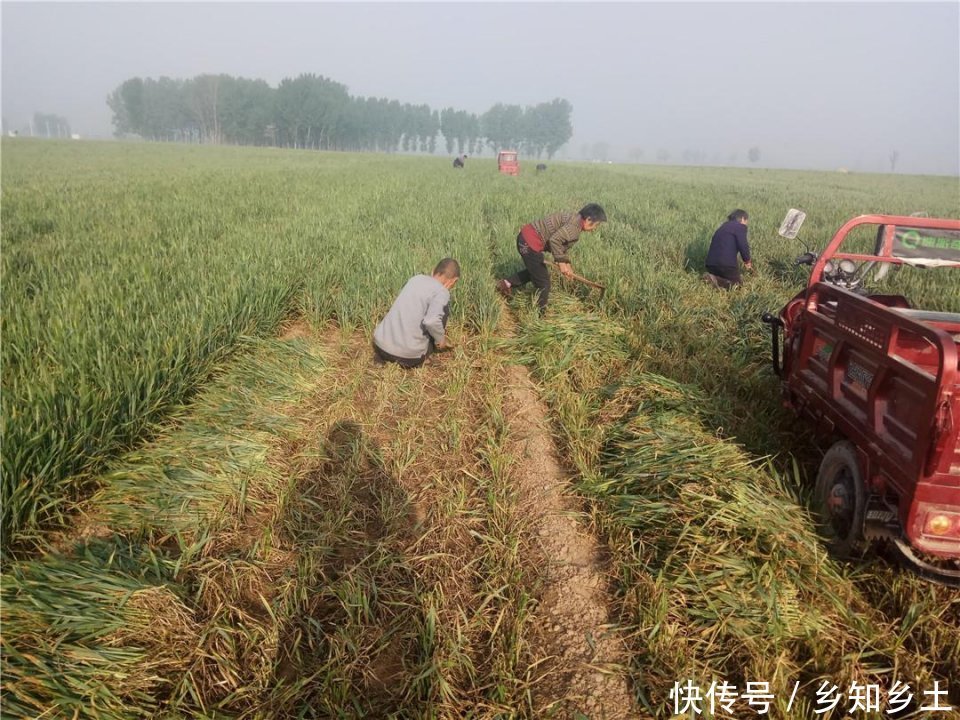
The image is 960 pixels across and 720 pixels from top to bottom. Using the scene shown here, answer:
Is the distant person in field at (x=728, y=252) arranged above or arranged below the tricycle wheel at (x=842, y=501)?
above

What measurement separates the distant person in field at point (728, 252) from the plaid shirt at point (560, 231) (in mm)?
2345

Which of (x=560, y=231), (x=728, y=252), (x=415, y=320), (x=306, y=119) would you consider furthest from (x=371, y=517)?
(x=306, y=119)

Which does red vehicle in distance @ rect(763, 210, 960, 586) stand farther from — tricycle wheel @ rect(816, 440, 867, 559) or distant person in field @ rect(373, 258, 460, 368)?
distant person in field @ rect(373, 258, 460, 368)

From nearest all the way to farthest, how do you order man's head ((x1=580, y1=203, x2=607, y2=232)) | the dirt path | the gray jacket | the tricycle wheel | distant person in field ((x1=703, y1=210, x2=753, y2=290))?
the dirt path, the tricycle wheel, the gray jacket, man's head ((x1=580, y1=203, x2=607, y2=232)), distant person in field ((x1=703, y1=210, x2=753, y2=290))

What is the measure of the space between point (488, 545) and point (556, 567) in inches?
13.7

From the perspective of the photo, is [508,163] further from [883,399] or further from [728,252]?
[883,399]

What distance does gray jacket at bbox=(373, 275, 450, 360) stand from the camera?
4195 mm

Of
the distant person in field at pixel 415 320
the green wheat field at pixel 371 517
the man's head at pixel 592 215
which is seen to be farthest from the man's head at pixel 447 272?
the man's head at pixel 592 215

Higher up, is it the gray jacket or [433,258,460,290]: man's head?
[433,258,460,290]: man's head

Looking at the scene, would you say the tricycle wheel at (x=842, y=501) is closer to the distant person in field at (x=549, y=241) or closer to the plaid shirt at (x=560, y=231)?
the distant person in field at (x=549, y=241)

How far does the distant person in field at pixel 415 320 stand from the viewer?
420cm

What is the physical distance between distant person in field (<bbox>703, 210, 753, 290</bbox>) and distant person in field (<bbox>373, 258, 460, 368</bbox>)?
167 inches

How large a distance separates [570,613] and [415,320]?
2689 millimetres

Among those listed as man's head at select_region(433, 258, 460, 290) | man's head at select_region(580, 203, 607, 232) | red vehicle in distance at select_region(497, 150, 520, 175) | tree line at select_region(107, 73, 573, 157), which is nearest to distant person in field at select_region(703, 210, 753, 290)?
man's head at select_region(580, 203, 607, 232)
